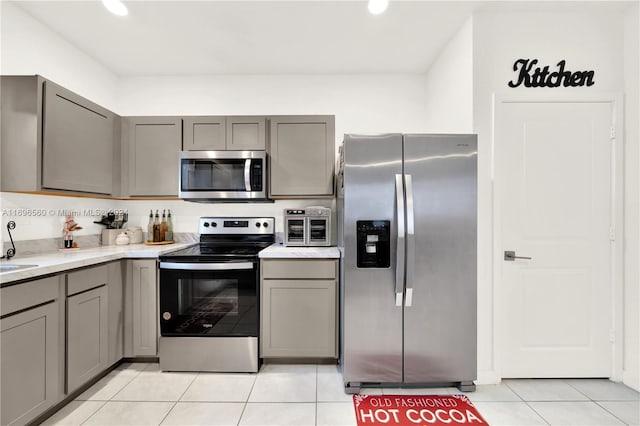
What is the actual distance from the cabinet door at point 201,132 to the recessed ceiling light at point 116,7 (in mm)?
859

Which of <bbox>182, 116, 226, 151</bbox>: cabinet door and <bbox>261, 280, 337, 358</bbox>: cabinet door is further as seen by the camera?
<bbox>182, 116, 226, 151</bbox>: cabinet door

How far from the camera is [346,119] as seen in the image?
3.01m

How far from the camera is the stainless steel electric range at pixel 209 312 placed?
2.28m

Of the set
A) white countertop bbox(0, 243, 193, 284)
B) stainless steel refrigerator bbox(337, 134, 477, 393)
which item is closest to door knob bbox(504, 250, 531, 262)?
stainless steel refrigerator bbox(337, 134, 477, 393)

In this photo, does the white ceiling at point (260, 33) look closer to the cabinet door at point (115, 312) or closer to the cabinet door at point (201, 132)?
the cabinet door at point (201, 132)

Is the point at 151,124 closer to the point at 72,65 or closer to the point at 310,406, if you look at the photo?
the point at 72,65

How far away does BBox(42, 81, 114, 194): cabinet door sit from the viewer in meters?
1.95

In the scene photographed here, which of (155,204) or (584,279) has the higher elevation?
(155,204)

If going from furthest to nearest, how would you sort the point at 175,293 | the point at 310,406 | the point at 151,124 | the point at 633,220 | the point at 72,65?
the point at 151,124 < the point at 72,65 < the point at 175,293 < the point at 633,220 < the point at 310,406

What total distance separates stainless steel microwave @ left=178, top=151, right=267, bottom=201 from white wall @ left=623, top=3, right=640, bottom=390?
9.07 feet

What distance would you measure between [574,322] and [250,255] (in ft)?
8.14

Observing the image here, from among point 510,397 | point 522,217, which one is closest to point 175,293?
point 510,397

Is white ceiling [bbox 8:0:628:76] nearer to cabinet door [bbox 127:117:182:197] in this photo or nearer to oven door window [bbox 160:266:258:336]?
cabinet door [bbox 127:117:182:197]

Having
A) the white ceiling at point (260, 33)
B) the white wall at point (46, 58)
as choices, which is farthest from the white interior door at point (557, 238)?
the white wall at point (46, 58)
